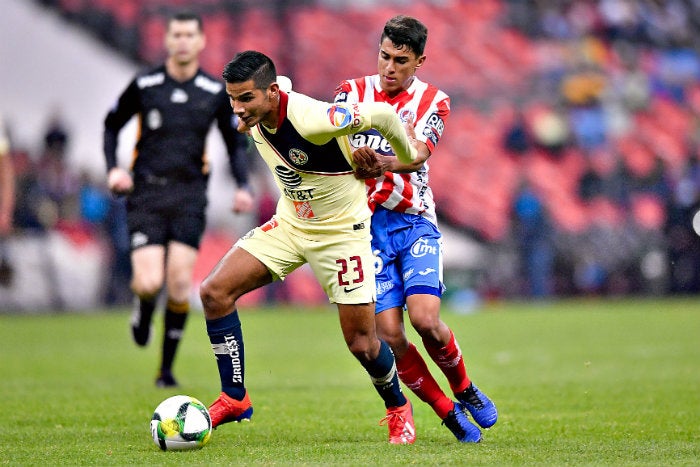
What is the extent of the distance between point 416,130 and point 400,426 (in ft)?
5.54

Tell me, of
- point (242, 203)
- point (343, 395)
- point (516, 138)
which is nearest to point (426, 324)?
point (343, 395)

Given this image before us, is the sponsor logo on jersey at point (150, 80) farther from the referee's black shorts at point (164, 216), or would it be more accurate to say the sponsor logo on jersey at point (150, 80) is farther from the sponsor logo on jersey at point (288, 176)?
the sponsor logo on jersey at point (288, 176)

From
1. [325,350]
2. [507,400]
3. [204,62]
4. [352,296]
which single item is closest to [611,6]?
[204,62]

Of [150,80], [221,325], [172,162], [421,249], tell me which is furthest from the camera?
[150,80]

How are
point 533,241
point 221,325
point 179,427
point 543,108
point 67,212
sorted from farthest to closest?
point 543,108 → point 533,241 → point 67,212 → point 221,325 → point 179,427

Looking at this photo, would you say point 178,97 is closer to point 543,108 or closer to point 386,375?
point 386,375

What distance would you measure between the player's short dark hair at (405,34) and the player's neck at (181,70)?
336 centimetres

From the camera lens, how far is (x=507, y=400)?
29.6 feet

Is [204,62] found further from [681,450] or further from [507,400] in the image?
[681,450]

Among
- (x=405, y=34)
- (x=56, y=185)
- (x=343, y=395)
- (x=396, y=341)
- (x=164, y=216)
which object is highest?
(x=405, y=34)

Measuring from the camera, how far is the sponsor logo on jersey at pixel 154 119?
10016 mm

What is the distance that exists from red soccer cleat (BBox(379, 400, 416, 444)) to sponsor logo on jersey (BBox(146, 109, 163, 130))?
4037mm

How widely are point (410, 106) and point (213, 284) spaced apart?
1.55 m

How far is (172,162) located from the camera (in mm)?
9984
